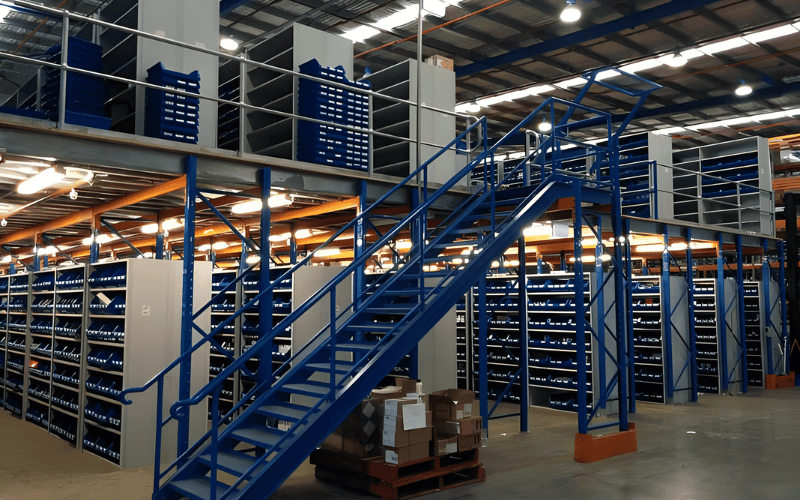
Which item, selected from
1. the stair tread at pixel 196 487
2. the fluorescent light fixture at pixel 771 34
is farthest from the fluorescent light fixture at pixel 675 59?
the stair tread at pixel 196 487

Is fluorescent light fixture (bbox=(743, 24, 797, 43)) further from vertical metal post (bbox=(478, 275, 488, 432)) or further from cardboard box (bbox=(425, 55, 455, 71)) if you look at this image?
vertical metal post (bbox=(478, 275, 488, 432))

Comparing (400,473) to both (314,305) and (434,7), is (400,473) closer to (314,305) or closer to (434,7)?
(314,305)

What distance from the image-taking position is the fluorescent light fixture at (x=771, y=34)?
1414cm

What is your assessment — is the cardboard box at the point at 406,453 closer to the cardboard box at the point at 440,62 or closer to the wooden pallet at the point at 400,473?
the wooden pallet at the point at 400,473

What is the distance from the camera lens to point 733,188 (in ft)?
52.8

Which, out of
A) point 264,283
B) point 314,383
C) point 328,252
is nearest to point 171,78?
point 264,283

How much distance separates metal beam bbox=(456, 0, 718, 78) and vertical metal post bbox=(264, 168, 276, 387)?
845cm

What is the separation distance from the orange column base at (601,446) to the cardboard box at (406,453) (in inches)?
89.0

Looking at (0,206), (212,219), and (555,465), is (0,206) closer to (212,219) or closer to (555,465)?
(212,219)

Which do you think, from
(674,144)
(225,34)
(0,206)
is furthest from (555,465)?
(674,144)

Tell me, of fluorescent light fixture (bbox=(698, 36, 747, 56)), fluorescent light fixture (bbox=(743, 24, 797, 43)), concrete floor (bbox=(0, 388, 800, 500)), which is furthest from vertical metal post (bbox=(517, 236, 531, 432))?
fluorescent light fixture (bbox=(743, 24, 797, 43))

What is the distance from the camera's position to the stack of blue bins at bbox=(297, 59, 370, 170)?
8852 mm

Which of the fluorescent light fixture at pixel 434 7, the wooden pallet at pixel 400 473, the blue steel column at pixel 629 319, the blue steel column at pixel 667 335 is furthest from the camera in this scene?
the blue steel column at pixel 667 335

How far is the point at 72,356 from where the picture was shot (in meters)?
9.23
